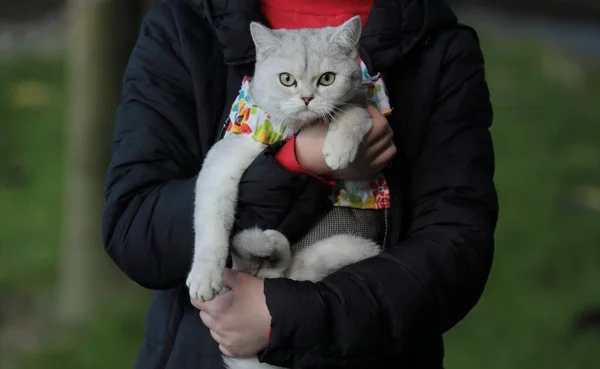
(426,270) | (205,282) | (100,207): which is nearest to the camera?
(205,282)

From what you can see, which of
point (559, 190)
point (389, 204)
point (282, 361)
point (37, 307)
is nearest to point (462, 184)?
point (389, 204)

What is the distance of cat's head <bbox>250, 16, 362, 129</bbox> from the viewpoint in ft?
4.59

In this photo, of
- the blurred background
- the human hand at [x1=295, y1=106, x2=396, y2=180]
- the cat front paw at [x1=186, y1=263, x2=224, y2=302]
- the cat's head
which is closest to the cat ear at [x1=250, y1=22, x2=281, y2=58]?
the cat's head

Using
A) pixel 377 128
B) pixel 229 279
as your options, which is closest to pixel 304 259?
pixel 229 279

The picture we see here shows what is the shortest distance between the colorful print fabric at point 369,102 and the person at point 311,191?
0.03 meters

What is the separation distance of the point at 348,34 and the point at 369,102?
0.14 m

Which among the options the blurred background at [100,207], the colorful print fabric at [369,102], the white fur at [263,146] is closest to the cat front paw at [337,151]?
the white fur at [263,146]

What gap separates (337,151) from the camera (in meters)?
1.35

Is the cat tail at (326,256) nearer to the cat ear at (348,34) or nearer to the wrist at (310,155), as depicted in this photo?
the wrist at (310,155)

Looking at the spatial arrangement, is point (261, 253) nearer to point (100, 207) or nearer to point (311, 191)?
point (311, 191)

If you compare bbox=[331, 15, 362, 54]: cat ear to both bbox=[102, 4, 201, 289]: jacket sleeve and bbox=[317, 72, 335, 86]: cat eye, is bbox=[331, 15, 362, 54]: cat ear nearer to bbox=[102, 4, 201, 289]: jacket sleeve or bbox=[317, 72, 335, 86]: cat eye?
bbox=[317, 72, 335, 86]: cat eye

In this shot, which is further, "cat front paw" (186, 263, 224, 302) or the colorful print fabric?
the colorful print fabric

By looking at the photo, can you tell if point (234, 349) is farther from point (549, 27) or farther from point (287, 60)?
point (549, 27)

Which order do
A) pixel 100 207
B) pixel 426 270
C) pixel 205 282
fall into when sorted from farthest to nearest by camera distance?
pixel 100 207, pixel 426 270, pixel 205 282
